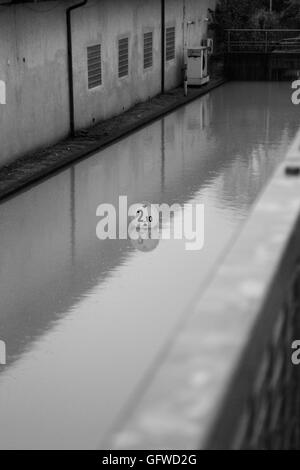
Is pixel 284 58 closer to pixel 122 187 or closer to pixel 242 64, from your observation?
pixel 242 64

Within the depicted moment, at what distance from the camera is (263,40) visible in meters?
26.2

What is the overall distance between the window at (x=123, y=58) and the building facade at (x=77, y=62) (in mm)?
21

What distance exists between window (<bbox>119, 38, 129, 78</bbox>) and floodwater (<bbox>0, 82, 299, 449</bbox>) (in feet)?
9.80

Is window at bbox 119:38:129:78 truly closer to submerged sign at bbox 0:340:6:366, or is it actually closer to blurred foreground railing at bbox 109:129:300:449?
submerged sign at bbox 0:340:6:366

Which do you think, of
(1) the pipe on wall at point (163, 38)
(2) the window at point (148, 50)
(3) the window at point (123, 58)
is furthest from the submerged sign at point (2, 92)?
(1) the pipe on wall at point (163, 38)

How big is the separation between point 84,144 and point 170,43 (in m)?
8.16

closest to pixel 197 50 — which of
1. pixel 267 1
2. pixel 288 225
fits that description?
pixel 267 1

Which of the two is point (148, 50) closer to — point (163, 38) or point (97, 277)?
point (163, 38)

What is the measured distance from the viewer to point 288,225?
1525 millimetres

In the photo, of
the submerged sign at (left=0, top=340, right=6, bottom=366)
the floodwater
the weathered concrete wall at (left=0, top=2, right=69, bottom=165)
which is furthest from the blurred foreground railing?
the weathered concrete wall at (left=0, top=2, right=69, bottom=165)

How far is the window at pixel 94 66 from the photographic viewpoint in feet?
55.8

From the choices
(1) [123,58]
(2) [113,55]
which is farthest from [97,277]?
(1) [123,58]

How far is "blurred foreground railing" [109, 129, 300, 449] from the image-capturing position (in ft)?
3.11

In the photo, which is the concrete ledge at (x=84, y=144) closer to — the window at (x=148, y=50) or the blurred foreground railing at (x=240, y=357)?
the window at (x=148, y=50)
